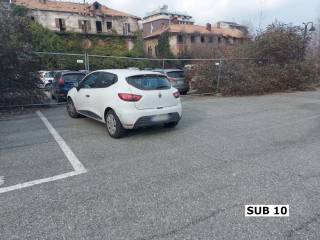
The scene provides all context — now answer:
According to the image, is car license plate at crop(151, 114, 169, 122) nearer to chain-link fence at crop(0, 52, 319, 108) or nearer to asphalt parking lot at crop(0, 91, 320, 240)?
asphalt parking lot at crop(0, 91, 320, 240)

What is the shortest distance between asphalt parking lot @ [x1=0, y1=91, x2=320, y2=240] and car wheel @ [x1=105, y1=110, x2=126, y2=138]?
0.62ft

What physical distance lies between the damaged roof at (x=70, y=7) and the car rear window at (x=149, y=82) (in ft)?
116

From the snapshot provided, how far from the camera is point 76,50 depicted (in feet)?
118

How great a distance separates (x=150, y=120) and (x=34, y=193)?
3.06m

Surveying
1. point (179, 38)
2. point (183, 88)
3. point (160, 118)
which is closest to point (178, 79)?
point (183, 88)

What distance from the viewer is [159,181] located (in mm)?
3980

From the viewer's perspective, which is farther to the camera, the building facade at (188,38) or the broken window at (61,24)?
the building facade at (188,38)

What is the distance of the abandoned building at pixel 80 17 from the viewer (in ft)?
119

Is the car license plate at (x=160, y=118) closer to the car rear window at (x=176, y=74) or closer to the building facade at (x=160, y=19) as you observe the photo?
the car rear window at (x=176, y=74)

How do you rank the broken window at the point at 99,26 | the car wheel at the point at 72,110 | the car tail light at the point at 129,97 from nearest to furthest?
the car tail light at the point at 129,97 → the car wheel at the point at 72,110 → the broken window at the point at 99,26

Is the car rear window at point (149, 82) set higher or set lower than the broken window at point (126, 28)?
lower

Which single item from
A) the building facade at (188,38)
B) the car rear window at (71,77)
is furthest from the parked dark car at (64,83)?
the building facade at (188,38)

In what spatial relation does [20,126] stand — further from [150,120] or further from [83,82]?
[150,120]

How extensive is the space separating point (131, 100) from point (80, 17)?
123 feet
